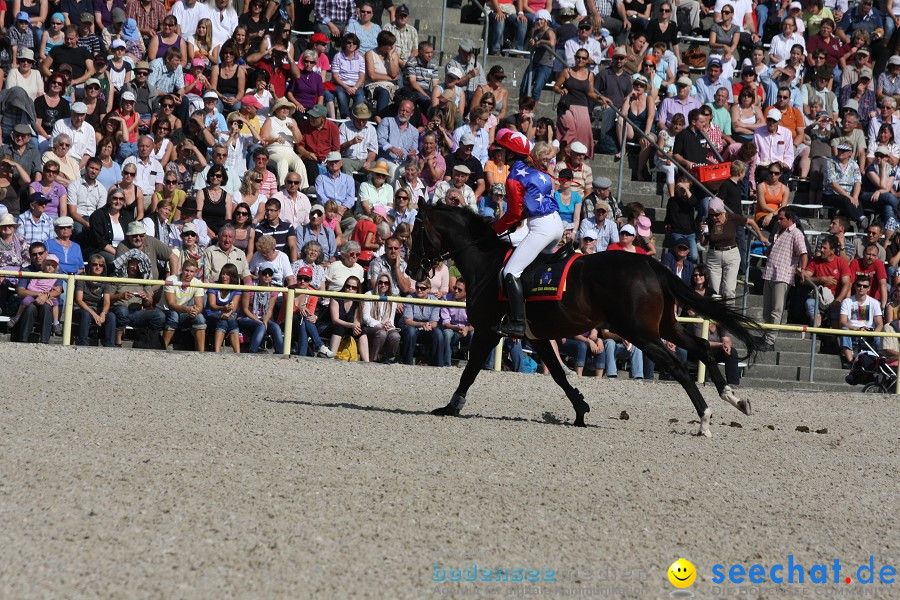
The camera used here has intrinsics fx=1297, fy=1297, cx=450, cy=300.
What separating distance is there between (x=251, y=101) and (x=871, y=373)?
885 cm

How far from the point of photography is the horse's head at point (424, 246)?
11.4 meters

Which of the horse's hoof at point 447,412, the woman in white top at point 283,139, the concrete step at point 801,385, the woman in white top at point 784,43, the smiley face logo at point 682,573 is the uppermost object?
the woman in white top at point 784,43

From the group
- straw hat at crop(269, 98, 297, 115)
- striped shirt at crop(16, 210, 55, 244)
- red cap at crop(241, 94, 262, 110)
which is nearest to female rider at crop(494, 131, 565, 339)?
striped shirt at crop(16, 210, 55, 244)

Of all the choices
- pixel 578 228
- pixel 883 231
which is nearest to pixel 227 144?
pixel 578 228

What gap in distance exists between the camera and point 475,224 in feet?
37.0

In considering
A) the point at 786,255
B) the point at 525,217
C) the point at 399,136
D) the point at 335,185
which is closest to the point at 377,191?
the point at 335,185

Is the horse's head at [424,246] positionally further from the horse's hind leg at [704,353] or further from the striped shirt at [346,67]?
the striped shirt at [346,67]

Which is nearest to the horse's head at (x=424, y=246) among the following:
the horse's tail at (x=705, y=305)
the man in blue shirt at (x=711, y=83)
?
the horse's tail at (x=705, y=305)

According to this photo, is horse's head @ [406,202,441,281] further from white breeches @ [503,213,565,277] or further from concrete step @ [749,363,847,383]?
concrete step @ [749,363,847,383]

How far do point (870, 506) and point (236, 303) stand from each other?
8.72m

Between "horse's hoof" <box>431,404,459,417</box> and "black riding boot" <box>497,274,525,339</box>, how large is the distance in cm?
78

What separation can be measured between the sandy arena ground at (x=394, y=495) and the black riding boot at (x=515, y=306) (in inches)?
30.2

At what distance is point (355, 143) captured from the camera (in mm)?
17750

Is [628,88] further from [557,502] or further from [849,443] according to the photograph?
[557,502]
